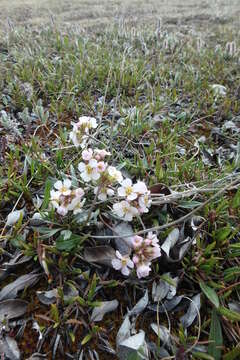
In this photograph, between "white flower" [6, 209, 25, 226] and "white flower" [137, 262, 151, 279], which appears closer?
"white flower" [137, 262, 151, 279]

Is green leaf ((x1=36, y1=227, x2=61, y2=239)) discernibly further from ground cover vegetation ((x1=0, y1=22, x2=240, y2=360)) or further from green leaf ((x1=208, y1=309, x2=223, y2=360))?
green leaf ((x1=208, y1=309, x2=223, y2=360))

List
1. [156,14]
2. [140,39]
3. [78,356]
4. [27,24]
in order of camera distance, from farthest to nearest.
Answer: [156,14] < [27,24] < [140,39] < [78,356]

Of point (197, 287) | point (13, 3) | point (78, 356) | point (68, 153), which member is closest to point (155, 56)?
point (68, 153)

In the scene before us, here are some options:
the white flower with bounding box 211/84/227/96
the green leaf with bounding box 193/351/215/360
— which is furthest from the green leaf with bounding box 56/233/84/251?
the white flower with bounding box 211/84/227/96

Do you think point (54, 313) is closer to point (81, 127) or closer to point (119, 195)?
point (119, 195)

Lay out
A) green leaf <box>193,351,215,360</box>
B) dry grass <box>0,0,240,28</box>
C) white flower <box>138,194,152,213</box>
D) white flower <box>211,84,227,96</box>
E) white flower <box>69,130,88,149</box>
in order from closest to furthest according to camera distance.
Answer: green leaf <box>193,351,215,360</box> < white flower <box>138,194,152,213</box> < white flower <box>69,130,88,149</box> < white flower <box>211,84,227,96</box> < dry grass <box>0,0,240,28</box>

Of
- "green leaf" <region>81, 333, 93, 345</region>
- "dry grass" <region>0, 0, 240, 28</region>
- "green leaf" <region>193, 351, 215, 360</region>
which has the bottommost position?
"green leaf" <region>193, 351, 215, 360</region>

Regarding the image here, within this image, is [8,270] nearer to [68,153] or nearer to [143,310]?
[143,310]

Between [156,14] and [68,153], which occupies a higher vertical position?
[156,14]

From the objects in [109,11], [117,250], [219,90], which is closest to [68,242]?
[117,250]
